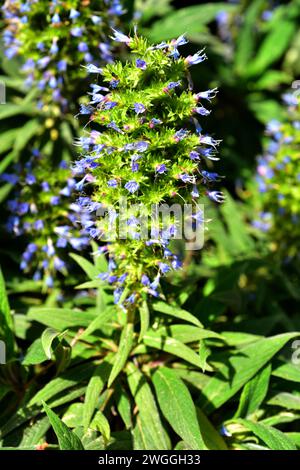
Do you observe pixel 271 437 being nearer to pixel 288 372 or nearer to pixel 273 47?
pixel 288 372

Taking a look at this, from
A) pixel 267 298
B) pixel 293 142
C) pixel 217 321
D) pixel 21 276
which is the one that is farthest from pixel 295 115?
pixel 21 276

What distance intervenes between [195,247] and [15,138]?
54.1 inches

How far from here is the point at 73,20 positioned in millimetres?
3146

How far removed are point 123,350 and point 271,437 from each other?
0.77 m

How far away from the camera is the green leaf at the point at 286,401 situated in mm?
2844

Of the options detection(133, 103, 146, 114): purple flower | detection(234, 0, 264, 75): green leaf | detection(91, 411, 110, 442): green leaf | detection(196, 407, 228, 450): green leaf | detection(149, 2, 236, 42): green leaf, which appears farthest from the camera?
detection(234, 0, 264, 75): green leaf

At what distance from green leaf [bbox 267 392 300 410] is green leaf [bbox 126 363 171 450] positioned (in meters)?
0.60

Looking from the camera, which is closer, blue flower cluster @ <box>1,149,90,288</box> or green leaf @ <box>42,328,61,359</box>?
green leaf @ <box>42,328,61,359</box>

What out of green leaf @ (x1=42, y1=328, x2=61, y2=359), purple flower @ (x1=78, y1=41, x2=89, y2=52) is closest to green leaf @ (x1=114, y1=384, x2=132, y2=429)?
green leaf @ (x1=42, y1=328, x2=61, y2=359)

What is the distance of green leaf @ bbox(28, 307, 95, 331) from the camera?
2.82 metres

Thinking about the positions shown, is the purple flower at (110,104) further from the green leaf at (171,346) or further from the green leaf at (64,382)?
the green leaf at (64,382)

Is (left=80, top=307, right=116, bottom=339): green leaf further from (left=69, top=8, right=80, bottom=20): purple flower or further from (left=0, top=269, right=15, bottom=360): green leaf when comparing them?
(left=69, top=8, right=80, bottom=20): purple flower

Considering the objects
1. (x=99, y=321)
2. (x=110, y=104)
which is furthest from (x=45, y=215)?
(x=110, y=104)

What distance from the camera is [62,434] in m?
2.32
